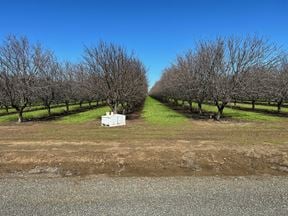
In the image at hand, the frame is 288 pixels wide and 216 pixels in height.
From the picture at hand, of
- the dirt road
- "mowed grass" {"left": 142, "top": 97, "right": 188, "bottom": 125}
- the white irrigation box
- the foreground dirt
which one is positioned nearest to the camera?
the dirt road

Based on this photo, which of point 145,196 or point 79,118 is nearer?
point 145,196

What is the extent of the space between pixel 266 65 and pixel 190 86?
242 inches

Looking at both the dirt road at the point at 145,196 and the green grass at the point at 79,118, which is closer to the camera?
the dirt road at the point at 145,196

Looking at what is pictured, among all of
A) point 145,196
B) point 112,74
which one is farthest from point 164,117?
point 145,196

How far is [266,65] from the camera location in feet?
63.2

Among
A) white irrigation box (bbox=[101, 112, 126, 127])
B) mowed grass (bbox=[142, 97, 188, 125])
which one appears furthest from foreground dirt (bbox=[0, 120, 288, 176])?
mowed grass (bbox=[142, 97, 188, 125])

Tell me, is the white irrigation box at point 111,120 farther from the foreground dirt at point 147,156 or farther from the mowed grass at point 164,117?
the foreground dirt at point 147,156

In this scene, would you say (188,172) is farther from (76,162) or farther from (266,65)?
(266,65)

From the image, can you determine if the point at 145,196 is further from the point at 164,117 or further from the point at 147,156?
the point at 164,117

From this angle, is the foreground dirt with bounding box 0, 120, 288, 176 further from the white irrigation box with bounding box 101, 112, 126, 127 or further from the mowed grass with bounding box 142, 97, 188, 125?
the mowed grass with bounding box 142, 97, 188, 125

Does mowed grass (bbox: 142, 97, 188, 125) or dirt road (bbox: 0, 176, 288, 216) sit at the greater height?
mowed grass (bbox: 142, 97, 188, 125)

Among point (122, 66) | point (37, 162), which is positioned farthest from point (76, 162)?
point (122, 66)

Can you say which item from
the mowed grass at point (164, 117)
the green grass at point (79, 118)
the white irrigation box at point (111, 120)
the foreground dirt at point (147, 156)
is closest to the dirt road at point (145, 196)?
the foreground dirt at point (147, 156)

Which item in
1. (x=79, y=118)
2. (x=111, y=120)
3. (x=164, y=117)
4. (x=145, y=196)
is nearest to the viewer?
(x=145, y=196)
